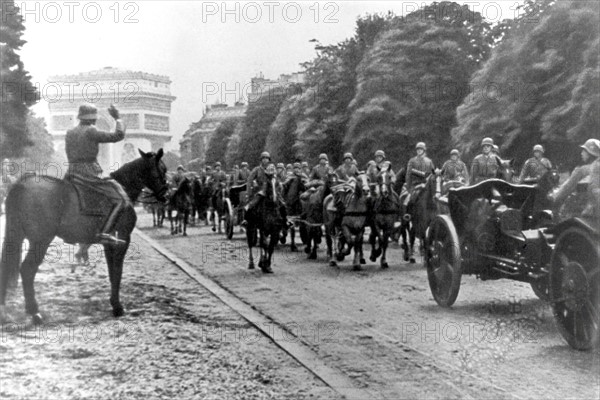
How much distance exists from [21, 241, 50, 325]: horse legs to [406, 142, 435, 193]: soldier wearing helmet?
32.1 feet

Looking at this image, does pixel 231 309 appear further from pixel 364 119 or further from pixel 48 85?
pixel 364 119

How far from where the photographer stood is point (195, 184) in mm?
29234

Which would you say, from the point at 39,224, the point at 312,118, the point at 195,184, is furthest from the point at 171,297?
the point at 312,118

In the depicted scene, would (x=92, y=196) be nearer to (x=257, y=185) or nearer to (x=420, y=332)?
(x=420, y=332)

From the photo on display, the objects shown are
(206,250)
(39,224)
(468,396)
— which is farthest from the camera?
(206,250)

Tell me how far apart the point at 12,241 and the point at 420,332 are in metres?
4.66

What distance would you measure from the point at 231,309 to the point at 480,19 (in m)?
30.3

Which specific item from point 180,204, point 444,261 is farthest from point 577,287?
point 180,204

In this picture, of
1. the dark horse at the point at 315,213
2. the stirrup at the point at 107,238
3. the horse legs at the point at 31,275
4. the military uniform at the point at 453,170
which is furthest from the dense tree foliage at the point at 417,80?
the horse legs at the point at 31,275

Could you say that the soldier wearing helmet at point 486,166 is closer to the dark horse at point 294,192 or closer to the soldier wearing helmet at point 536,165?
the soldier wearing helmet at point 536,165

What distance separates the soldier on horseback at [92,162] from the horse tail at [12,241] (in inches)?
25.7

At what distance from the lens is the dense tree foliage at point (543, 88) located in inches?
851

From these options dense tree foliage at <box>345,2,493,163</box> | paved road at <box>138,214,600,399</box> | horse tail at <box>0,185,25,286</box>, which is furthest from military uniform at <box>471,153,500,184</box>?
dense tree foliage at <box>345,2,493,163</box>

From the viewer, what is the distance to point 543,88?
81.0ft
